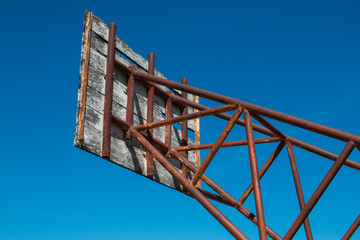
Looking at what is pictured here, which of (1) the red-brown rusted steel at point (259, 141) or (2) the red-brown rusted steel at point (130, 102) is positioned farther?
(2) the red-brown rusted steel at point (130, 102)

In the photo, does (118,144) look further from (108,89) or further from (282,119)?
(282,119)

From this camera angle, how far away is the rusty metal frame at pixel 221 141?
4.91 m

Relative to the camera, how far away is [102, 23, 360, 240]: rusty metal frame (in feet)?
16.1

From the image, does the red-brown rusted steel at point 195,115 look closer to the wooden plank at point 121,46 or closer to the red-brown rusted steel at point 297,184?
the wooden plank at point 121,46

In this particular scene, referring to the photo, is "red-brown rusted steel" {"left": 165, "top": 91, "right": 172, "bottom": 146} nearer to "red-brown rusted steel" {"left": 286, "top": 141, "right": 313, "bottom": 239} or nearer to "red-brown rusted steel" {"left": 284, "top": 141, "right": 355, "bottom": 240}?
"red-brown rusted steel" {"left": 286, "top": 141, "right": 313, "bottom": 239}

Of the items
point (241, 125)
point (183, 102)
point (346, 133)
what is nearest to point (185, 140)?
point (183, 102)

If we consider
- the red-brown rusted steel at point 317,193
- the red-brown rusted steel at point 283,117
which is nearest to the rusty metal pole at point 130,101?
the red-brown rusted steel at point 283,117

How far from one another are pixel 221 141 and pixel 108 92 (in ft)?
6.02

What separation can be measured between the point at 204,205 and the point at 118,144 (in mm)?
1705

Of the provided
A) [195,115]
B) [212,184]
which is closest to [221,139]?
[195,115]

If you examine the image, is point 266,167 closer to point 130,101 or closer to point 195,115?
point 195,115

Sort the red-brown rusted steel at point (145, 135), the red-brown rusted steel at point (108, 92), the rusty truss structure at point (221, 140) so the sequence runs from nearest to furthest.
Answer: the rusty truss structure at point (221, 140), the red-brown rusted steel at point (108, 92), the red-brown rusted steel at point (145, 135)

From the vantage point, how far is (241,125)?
24.1 ft

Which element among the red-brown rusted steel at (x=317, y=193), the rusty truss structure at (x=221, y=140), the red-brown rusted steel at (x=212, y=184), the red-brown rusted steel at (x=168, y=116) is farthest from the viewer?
the red-brown rusted steel at (x=168, y=116)
